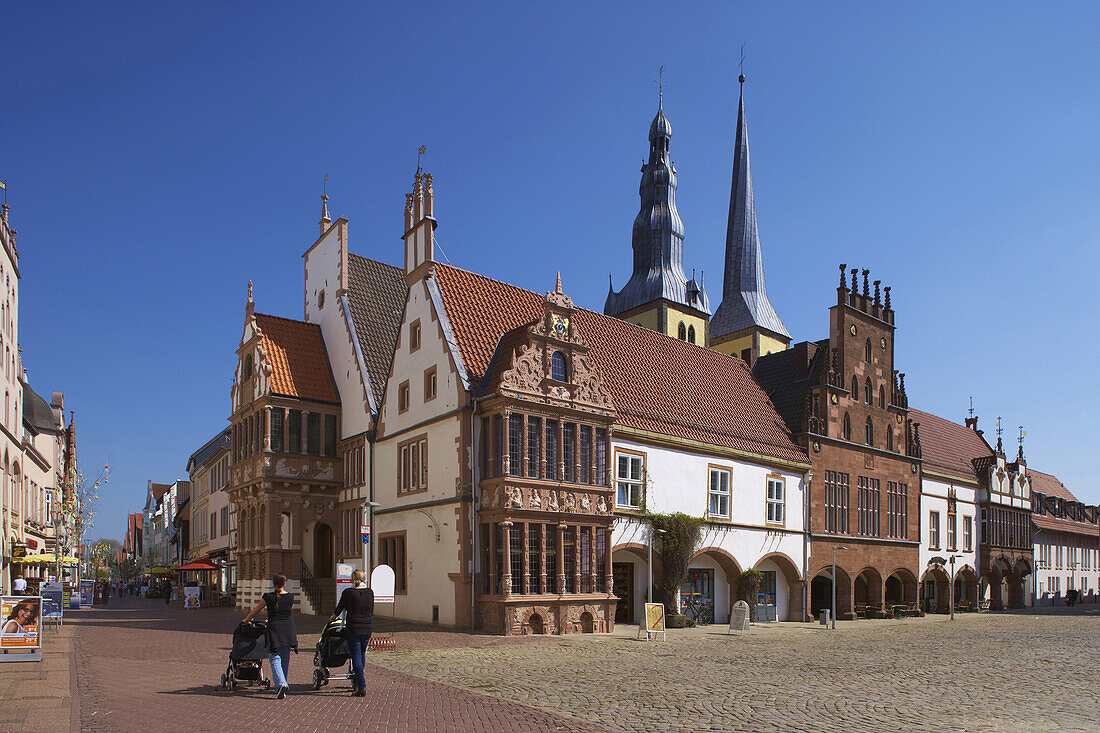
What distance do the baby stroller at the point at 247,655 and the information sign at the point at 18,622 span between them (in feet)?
18.5

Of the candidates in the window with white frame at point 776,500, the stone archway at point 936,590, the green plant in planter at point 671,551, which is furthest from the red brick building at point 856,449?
the green plant in planter at point 671,551

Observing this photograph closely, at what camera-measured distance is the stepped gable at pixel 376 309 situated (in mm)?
38062

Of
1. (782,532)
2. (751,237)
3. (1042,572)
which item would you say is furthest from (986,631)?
(751,237)

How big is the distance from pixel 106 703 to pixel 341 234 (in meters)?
29.5

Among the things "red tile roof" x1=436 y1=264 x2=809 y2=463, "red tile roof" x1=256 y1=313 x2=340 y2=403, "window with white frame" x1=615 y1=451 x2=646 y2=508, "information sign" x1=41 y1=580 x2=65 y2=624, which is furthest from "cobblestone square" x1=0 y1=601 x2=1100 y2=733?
"red tile roof" x1=256 y1=313 x2=340 y2=403

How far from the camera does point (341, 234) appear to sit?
40.5 meters

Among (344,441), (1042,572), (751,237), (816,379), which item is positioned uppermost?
(751,237)

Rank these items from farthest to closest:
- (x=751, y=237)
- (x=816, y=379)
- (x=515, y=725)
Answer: (x=751, y=237) → (x=816, y=379) → (x=515, y=725)

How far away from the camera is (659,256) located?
264 feet

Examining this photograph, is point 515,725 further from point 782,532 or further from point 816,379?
point 816,379

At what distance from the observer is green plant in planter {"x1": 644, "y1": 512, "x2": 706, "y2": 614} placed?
33031 mm

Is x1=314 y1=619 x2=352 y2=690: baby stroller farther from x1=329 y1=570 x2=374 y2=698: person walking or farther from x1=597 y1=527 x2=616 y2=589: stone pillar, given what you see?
x1=597 y1=527 x2=616 y2=589: stone pillar

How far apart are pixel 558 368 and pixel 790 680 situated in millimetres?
14562

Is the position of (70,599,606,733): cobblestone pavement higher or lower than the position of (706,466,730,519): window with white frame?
lower
